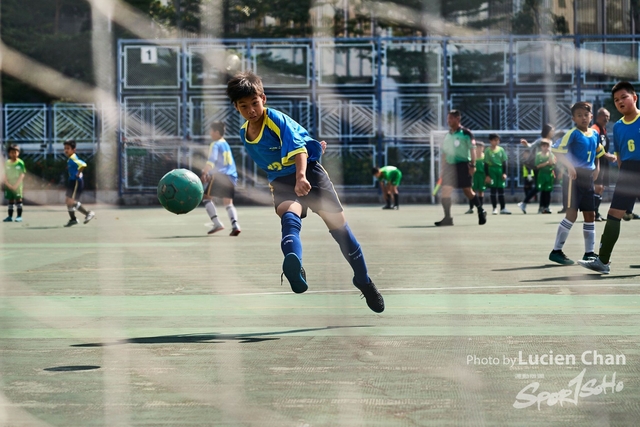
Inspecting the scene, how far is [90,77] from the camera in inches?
1738

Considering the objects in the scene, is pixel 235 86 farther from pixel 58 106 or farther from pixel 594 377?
pixel 58 106

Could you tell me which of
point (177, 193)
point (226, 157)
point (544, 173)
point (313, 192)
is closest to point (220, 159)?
point (226, 157)

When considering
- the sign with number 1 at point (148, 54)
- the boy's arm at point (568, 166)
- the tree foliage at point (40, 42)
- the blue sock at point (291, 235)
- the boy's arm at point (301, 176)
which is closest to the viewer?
the blue sock at point (291, 235)

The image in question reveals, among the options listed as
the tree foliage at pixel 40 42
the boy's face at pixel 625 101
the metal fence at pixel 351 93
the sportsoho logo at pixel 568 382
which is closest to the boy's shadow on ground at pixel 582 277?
the boy's face at pixel 625 101

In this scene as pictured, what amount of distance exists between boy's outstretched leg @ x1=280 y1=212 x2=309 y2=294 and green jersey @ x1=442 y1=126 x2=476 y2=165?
1264 centimetres

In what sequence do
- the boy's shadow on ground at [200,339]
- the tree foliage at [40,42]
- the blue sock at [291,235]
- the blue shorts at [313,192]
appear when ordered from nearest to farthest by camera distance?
the boy's shadow on ground at [200,339], the blue sock at [291,235], the blue shorts at [313,192], the tree foliage at [40,42]

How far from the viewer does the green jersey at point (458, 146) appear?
64.6 feet

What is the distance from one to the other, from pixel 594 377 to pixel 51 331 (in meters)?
3.62

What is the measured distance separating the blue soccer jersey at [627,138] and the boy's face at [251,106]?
→ 4443 mm

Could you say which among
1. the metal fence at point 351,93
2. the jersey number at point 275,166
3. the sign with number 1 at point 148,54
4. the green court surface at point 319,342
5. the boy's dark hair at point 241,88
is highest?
the sign with number 1 at point 148,54

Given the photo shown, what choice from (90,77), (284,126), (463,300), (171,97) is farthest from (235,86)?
(90,77)

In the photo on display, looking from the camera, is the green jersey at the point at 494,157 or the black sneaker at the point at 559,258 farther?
the green jersey at the point at 494,157

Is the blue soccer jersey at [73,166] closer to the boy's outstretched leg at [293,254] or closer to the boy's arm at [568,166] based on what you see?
the boy's arm at [568,166]

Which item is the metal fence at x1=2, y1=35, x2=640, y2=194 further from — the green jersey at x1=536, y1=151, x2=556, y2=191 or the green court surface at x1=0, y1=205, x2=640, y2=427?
the green court surface at x1=0, y1=205, x2=640, y2=427
